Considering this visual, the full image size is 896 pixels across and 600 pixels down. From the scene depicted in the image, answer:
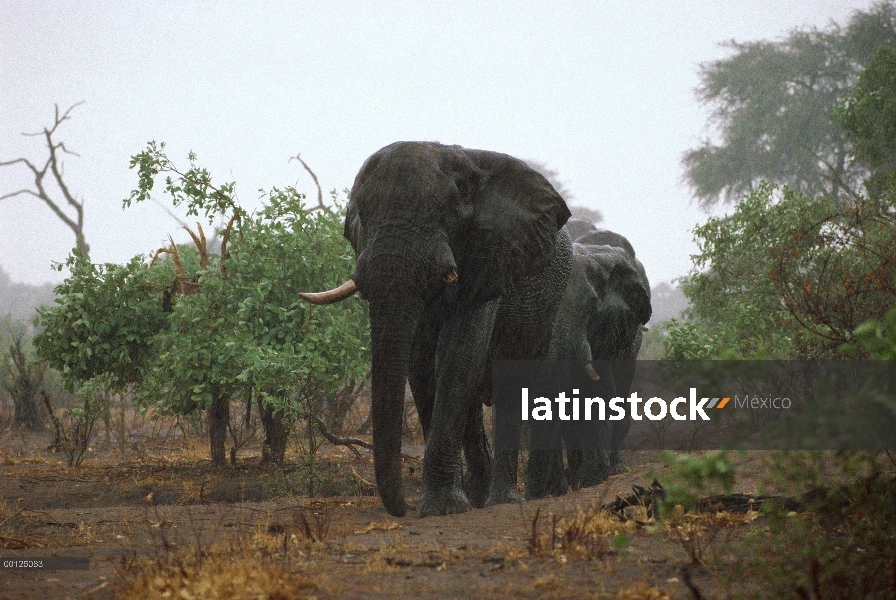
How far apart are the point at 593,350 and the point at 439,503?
4.49m

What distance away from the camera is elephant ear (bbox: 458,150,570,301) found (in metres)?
7.02

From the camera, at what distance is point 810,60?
30.0 meters

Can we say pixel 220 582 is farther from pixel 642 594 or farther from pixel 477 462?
Result: pixel 477 462

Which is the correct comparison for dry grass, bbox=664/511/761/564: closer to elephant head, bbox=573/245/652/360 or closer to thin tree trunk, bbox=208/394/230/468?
elephant head, bbox=573/245/652/360

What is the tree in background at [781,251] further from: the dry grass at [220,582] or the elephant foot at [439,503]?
the dry grass at [220,582]

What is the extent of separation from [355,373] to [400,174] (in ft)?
14.1

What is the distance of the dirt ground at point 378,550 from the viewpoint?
13.1 ft

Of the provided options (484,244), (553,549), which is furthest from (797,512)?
(484,244)

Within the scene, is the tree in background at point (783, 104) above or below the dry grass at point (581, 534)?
above

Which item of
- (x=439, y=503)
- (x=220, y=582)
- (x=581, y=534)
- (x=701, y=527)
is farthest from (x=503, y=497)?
(x=220, y=582)

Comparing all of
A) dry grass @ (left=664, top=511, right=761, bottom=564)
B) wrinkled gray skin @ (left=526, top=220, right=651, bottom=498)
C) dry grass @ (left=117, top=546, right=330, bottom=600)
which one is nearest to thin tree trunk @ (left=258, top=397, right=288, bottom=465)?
wrinkled gray skin @ (left=526, top=220, right=651, bottom=498)

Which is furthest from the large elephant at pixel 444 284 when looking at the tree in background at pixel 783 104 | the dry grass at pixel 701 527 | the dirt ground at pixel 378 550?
the tree in background at pixel 783 104

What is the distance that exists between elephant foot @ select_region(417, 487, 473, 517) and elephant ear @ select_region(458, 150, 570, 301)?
1.45 m

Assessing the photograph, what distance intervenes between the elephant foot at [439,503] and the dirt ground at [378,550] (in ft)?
0.72
